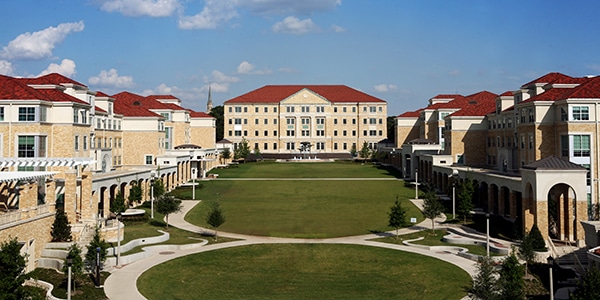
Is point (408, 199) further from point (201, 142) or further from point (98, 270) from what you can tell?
point (201, 142)

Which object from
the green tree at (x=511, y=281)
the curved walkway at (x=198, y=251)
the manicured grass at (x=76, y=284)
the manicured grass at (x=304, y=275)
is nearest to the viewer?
the green tree at (x=511, y=281)

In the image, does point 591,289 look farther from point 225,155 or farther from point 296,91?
point 296,91

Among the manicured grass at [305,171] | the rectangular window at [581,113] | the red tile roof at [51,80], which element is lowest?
the manicured grass at [305,171]

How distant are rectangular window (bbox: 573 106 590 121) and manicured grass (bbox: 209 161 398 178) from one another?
35396 millimetres

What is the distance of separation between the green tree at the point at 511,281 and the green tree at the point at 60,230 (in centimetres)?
2507

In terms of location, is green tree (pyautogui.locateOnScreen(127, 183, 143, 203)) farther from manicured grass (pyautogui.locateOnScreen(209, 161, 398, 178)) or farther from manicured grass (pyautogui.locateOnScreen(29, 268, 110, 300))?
manicured grass (pyautogui.locateOnScreen(209, 161, 398, 178))

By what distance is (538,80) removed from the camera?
171ft

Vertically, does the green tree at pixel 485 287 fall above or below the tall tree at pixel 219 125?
below

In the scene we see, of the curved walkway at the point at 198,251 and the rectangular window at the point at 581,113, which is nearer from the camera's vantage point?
the curved walkway at the point at 198,251

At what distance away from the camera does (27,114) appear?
141 feet

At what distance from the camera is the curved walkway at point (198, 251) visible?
25.8 metres

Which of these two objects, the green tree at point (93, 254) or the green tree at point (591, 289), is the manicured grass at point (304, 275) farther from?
the green tree at point (591, 289)

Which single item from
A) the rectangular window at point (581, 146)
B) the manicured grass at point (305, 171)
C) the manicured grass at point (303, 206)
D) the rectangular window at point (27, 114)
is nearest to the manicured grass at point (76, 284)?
the manicured grass at point (303, 206)

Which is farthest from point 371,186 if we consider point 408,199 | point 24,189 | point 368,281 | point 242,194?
point 24,189
